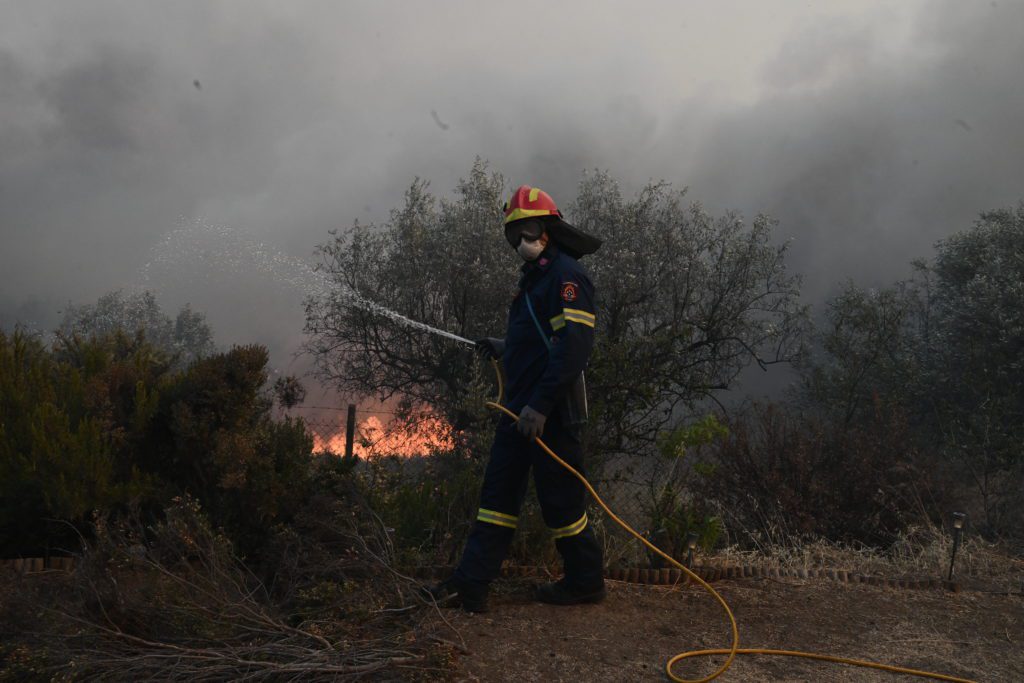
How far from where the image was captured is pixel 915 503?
7.90 meters

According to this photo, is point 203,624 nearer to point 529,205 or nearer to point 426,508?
point 426,508

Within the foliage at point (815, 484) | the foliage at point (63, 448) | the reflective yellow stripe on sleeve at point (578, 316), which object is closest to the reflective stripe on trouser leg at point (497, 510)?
the reflective yellow stripe on sleeve at point (578, 316)

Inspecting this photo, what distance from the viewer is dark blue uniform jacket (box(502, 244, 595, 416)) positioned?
4250mm

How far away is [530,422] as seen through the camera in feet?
13.8

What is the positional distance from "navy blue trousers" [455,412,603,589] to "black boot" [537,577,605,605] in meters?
0.11

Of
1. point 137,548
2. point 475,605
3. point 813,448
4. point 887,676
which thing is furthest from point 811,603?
point 137,548

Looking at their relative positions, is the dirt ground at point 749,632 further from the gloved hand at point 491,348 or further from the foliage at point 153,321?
the foliage at point 153,321

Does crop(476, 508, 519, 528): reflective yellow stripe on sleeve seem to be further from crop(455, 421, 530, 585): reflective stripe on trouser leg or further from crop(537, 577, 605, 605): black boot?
crop(537, 577, 605, 605): black boot

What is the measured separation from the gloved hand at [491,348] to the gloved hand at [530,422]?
702 millimetres

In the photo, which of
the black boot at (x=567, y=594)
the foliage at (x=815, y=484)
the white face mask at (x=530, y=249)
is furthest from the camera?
the foliage at (x=815, y=484)

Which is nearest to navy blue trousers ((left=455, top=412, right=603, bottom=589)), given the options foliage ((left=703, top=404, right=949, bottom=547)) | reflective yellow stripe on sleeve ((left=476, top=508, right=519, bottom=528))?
reflective yellow stripe on sleeve ((left=476, top=508, right=519, bottom=528))

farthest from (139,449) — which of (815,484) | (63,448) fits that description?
(815,484)

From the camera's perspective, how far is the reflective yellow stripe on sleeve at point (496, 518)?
176 inches

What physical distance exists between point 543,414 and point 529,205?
A: 3.80 feet
